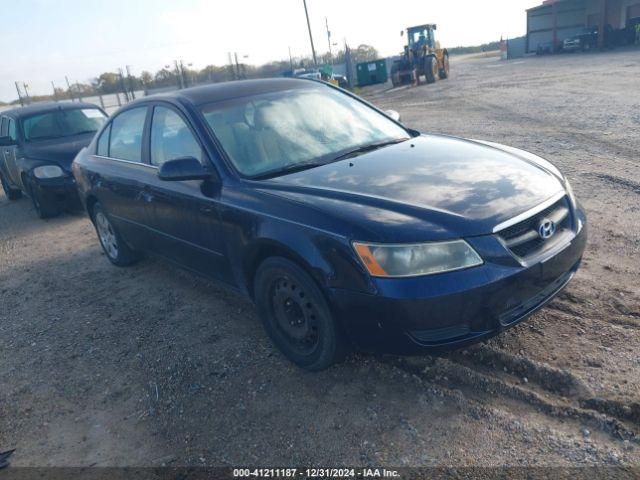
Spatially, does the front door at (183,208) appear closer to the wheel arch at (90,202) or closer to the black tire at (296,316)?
the black tire at (296,316)

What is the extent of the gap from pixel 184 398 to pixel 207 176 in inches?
55.9

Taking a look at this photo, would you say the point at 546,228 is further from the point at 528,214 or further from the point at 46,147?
the point at 46,147

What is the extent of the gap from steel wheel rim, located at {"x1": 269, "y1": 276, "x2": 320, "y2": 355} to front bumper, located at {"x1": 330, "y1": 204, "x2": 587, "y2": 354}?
287 millimetres

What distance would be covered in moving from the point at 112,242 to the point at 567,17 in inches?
1736

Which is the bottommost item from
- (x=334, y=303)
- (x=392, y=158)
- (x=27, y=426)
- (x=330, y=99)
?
(x=27, y=426)

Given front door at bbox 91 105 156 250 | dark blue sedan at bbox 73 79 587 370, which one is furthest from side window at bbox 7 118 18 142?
dark blue sedan at bbox 73 79 587 370

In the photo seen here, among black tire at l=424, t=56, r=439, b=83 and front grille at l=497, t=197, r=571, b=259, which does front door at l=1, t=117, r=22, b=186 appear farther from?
black tire at l=424, t=56, r=439, b=83

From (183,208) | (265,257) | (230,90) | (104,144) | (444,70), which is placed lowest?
(265,257)

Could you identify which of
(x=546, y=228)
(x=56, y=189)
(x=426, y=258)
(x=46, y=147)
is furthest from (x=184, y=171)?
(x=46, y=147)

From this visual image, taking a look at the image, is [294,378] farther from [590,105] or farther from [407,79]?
[407,79]

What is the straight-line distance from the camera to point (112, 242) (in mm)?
5574

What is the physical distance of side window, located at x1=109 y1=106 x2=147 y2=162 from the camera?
4480mm

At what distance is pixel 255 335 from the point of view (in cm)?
380

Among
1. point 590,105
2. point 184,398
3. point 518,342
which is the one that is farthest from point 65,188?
point 590,105
